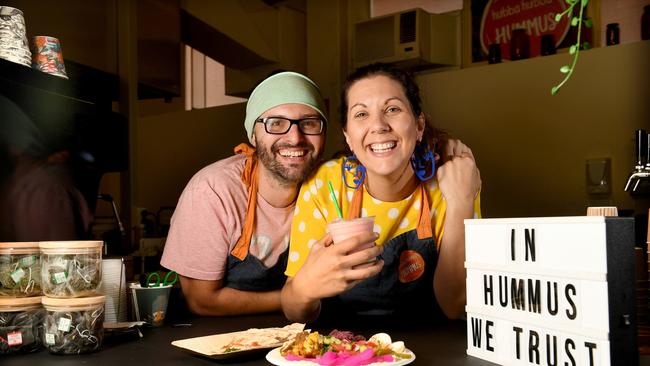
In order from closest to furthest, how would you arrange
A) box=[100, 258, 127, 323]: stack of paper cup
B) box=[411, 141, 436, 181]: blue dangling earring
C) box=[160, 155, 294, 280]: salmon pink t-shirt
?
box=[100, 258, 127, 323]: stack of paper cup
box=[411, 141, 436, 181]: blue dangling earring
box=[160, 155, 294, 280]: salmon pink t-shirt

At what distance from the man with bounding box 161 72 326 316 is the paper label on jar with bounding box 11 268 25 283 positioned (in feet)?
2.18

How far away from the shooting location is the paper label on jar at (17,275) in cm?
133

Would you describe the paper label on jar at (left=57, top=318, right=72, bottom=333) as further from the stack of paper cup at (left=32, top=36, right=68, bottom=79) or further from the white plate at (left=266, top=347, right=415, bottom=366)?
the stack of paper cup at (left=32, top=36, right=68, bottom=79)

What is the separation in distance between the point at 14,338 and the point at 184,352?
1.22 feet

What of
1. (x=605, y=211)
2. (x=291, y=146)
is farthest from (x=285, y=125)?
(x=605, y=211)

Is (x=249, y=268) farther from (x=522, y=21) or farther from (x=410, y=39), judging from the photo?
(x=522, y=21)

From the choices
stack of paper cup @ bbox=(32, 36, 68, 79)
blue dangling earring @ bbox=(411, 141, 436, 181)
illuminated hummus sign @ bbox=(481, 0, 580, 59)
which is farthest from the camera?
illuminated hummus sign @ bbox=(481, 0, 580, 59)

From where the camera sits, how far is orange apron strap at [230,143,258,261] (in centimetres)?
199

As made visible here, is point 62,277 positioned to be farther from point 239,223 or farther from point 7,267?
point 239,223

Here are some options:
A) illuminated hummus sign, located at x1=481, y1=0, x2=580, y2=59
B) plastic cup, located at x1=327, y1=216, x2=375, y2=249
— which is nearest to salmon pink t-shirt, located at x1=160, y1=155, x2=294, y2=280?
plastic cup, located at x1=327, y1=216, x2=375, y2=249

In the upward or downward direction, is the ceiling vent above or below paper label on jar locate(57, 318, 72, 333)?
above

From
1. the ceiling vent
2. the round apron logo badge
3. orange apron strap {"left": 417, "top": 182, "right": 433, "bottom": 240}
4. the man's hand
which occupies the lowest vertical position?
the man's hand

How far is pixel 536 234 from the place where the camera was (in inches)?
42.1

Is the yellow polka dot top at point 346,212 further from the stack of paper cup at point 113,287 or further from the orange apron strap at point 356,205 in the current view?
the stack of paper cup at point 113,287
